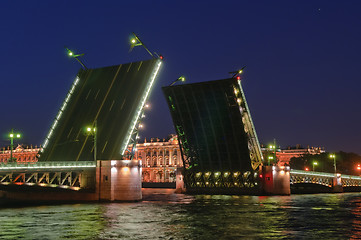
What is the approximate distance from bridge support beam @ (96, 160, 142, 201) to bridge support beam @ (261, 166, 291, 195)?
23184 mm

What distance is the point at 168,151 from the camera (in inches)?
5413

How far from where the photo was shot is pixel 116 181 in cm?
4644

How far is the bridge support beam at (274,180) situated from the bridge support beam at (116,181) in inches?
913

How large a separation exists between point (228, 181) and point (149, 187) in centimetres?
4395

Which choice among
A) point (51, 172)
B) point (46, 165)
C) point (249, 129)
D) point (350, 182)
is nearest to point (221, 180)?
point (249, 129)

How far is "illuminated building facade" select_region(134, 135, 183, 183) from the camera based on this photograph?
135 m

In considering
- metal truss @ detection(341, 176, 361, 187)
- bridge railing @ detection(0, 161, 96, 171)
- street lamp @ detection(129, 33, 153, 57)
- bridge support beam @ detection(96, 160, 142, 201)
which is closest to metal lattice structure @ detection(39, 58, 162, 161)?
bridge support beam @ detection(96, 160, 142, 201)

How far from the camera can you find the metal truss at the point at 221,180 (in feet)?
212

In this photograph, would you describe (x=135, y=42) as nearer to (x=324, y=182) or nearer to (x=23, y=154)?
(x=324, y=182)

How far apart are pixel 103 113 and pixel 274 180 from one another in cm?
2777

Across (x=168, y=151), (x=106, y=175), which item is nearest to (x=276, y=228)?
(x=106, y=175)

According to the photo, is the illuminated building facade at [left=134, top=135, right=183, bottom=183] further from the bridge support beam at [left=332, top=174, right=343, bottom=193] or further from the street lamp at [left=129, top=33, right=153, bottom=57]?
the street lamp at [left=129, top=33, right=153, bottom=57]

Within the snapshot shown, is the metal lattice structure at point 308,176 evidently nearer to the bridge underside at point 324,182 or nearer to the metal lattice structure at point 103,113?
the bridge underside at point 324,182

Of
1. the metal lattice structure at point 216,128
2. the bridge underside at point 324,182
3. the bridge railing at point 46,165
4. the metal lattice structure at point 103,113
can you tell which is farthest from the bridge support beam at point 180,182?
the bridge railing at point 46,165
